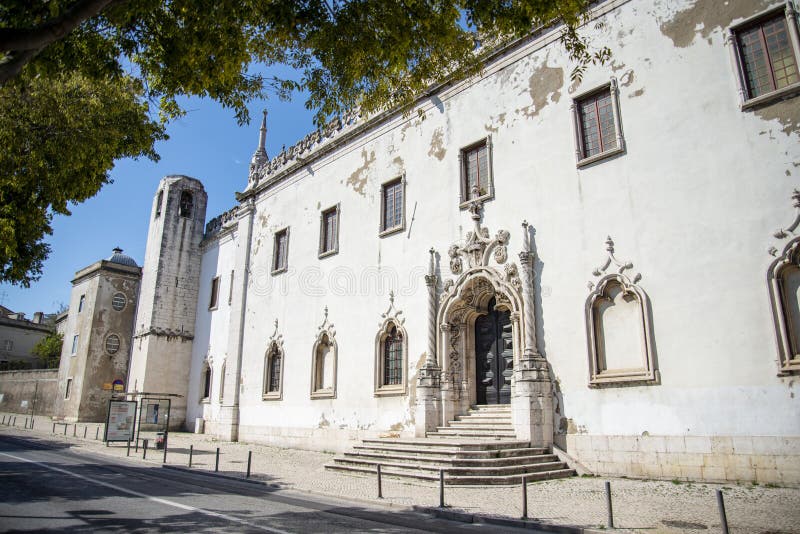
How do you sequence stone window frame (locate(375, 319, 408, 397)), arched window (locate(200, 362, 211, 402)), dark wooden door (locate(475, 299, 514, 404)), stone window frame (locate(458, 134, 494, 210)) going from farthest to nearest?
arched window (locate(200, 362, 211, 402)) → stone window frame (locate(375, 319, 408, 397)) → stone window frame (locate(458, 134, 494, 210)) → dark wooden door (locate(475, 299, 514, 404))

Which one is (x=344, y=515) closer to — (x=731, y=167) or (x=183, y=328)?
(x=731, y=167)

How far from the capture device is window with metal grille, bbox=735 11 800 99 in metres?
10.9

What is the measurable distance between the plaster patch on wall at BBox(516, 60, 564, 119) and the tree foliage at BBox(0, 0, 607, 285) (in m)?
4.47

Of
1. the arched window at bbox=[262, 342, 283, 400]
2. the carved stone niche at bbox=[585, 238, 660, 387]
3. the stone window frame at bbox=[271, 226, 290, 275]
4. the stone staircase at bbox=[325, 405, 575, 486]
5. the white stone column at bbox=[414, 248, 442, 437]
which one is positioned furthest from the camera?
the stone window frame at bbox=[271, 226, 290, 275]

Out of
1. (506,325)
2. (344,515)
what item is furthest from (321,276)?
(344,515)

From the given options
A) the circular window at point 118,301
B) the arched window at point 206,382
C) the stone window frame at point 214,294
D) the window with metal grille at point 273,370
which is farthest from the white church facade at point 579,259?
the circular window at point 118,301

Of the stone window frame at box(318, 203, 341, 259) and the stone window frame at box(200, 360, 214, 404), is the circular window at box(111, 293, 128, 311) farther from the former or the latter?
the stone window frame at box(318, 203, 341, 259)

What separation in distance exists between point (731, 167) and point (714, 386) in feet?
14.4

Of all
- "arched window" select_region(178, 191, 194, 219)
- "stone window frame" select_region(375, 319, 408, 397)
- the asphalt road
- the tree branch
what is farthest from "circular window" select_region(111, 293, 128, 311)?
the tree branch

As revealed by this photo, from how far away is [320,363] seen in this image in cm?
2070

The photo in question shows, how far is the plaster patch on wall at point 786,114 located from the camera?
1043cm

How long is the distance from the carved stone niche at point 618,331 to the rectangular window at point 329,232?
35.4ft

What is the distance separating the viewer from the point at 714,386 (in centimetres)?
1062

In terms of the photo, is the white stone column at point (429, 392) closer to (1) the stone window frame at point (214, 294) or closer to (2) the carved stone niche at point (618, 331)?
(2) the carved stone niche at point (618, 331)
